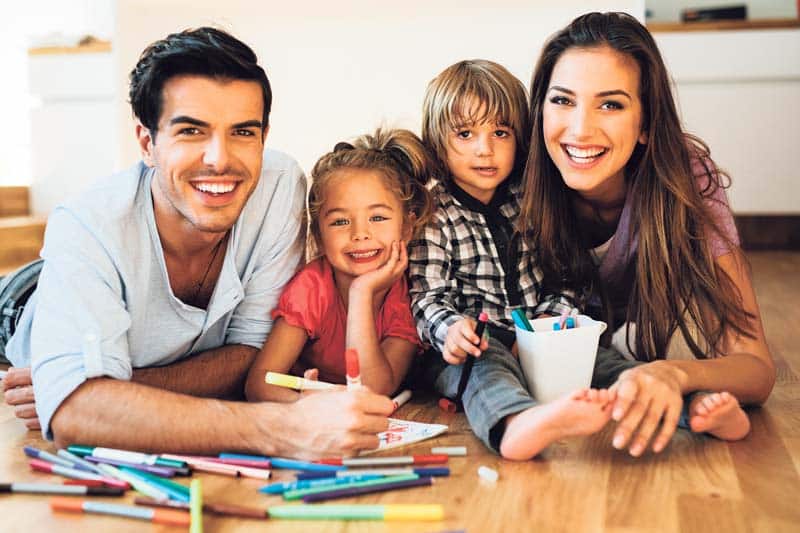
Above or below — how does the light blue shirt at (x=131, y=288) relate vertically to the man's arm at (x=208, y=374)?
above

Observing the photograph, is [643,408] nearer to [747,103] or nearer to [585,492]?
[585,492]

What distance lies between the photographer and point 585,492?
1160mm

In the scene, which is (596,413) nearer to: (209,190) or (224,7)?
(209,190)

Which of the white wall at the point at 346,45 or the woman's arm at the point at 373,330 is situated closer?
the woman's arm at the point at 373,330

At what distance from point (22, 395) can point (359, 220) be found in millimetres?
628

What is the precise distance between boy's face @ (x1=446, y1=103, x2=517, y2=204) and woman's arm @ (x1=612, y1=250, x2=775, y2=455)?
0.43 meters

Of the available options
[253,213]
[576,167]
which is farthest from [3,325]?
[576,167]

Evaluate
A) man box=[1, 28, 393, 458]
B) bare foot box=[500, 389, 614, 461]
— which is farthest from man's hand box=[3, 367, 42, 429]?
bare foot box=[500, 389, 614, 461]

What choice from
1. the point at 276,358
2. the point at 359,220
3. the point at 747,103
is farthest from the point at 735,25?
the point at 276,358

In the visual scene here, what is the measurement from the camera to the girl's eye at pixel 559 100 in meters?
1.63

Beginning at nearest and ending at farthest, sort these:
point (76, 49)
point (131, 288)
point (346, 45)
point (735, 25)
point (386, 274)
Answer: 1. point (131, 288)
2. point (386, 274)
3. point (346, 45)
4. point (735, 25)
5. point (76, 49)

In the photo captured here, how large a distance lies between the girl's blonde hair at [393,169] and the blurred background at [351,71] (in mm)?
957

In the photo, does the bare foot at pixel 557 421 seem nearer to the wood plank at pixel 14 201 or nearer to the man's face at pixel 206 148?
the man's face at pixel 206 148

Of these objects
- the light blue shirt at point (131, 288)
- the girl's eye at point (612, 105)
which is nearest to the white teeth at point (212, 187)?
the light blue shirt at point (131, 288)
